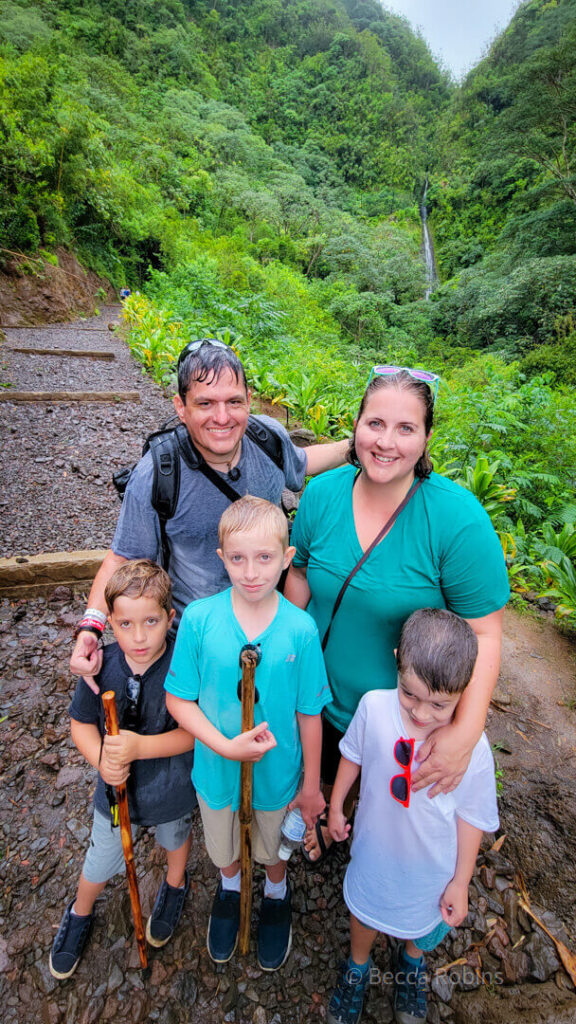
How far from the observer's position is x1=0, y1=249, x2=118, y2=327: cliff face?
11453mm

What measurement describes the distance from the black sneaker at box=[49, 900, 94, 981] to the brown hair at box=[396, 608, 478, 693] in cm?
168

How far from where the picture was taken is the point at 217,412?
4.97 feet

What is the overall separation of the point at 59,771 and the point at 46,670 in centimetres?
74

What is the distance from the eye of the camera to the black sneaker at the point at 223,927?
5.46 ft

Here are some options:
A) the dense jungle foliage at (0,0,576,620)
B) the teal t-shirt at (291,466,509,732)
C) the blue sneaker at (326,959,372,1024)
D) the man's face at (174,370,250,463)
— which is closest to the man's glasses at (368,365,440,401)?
the teal t-shirt at (291,466,509,732)

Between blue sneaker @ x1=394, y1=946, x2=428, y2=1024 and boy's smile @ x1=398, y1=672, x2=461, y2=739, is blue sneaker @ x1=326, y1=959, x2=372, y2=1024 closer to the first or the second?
blue sneaker @ x1=394, y1=946, x2=428, y2=1024

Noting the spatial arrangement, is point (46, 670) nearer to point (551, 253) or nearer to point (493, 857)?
point (493, 857)

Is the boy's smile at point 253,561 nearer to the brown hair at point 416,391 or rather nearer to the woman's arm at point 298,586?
the woman's arm at point 298,586

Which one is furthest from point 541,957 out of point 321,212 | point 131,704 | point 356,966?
point 321,212

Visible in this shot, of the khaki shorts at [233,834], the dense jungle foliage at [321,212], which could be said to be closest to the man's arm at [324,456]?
the khaki shorts at [233,834]

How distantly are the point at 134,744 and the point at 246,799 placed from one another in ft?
1.30

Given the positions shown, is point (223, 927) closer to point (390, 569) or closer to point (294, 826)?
point (294, 826)

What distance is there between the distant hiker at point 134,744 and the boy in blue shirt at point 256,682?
131mm

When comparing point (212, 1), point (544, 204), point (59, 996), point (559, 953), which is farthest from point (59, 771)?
point (212, 1)
